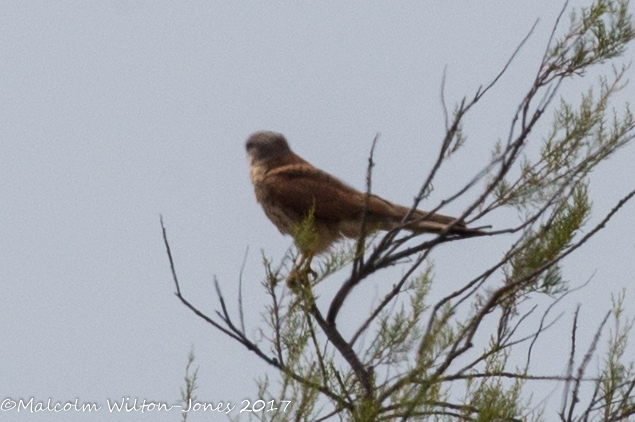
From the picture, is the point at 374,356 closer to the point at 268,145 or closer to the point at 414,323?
the point at 414,323

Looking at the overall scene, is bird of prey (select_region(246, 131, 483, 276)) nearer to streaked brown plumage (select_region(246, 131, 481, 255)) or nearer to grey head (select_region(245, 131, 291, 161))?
streaked brown plumage (select_region(246, 131, 481, 255))

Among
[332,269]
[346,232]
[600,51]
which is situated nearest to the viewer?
[332,269]

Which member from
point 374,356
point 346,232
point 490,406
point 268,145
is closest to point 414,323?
point 374,356

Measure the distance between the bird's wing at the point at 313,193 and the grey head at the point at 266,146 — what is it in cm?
43

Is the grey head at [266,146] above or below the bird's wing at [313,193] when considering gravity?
above

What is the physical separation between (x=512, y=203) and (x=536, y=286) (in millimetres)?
347

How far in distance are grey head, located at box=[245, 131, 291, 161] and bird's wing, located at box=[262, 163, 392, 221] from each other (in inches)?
17.1

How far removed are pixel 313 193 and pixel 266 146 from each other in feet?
3.12

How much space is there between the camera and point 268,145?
22.1 ft

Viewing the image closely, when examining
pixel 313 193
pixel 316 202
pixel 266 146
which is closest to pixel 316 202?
pixel 316 202

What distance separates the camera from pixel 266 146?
6.75 metres

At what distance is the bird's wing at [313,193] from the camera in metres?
5.73

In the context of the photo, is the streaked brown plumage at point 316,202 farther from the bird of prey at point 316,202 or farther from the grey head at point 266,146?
the grey head at point 266,146

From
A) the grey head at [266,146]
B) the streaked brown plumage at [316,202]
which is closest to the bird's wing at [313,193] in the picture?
the streaked brown plumage at [316,202]
